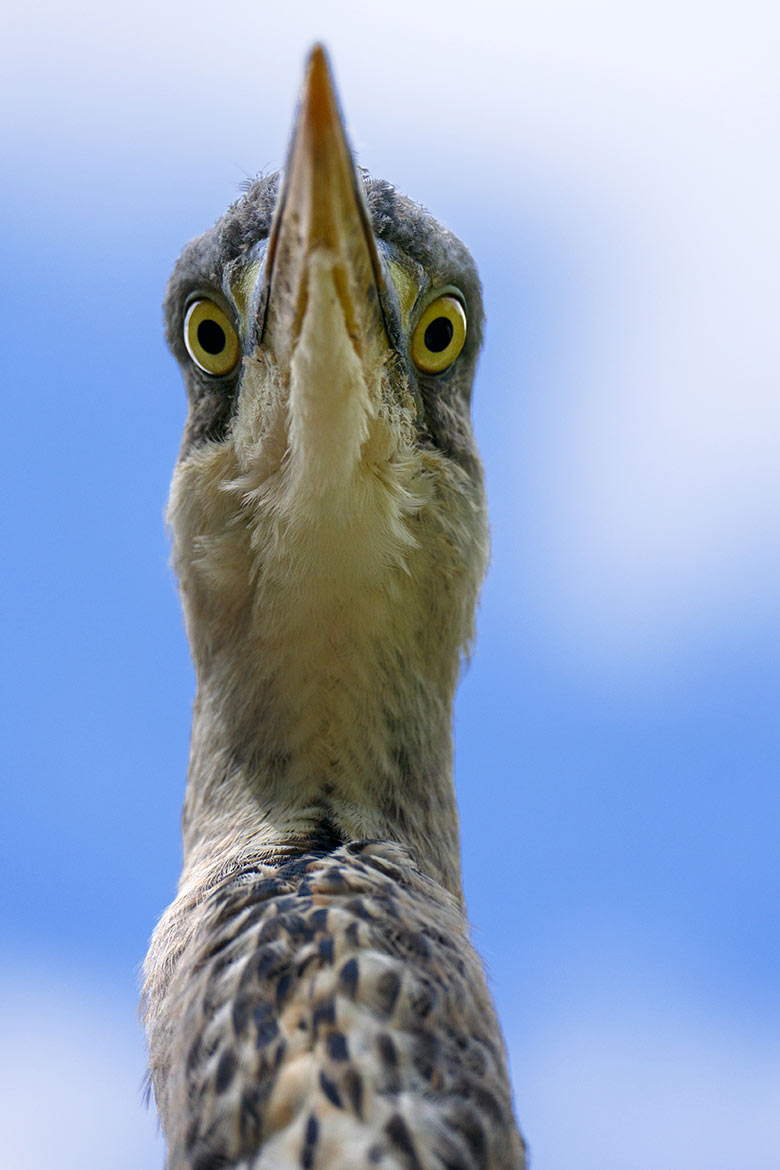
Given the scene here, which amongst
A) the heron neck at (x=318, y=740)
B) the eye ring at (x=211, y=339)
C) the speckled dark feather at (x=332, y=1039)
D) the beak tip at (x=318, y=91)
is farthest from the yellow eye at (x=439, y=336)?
the speckled dark feather at (x=332, y=1039)

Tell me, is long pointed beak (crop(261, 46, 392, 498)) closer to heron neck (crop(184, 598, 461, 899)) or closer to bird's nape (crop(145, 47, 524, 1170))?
bird's nape (crop(145, 47, 524, 1170))

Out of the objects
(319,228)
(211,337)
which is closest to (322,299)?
(319,228)

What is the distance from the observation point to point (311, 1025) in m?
1.75

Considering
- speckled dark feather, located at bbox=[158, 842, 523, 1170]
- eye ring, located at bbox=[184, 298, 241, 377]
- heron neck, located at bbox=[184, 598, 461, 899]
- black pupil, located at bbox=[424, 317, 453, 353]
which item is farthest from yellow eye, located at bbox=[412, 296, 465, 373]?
speckled dark feather, located at bbox=[158, 842, 523, 1170]

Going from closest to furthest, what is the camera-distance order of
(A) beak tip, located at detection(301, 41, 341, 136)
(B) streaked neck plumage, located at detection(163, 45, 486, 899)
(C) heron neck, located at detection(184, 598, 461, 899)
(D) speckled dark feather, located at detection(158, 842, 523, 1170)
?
(D) speckled dark feather, located at detection(158, 842, 523, 1170) → (A) beak tip, located at detection(301, 41, 341, 136) → (B) streaked neck plumage, located at detection(163, 45, 486, 899) → (C) heron neck, located at detection(184, 598, 461, 899)

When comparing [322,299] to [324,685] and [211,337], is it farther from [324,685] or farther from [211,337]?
[324,685]

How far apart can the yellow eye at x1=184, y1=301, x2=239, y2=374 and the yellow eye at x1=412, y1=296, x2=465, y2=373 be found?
443mm

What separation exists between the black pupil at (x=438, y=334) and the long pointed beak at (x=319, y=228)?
1.38 feet

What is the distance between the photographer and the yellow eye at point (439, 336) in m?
2.78

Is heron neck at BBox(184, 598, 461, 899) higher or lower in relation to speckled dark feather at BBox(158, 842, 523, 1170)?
higher

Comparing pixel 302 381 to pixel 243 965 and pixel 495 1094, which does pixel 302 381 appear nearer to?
pixel 243 965

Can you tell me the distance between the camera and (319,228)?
7.06 ft

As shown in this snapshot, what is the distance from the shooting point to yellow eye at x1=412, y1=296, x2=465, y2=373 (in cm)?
278

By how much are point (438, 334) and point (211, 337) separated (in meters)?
0.57
